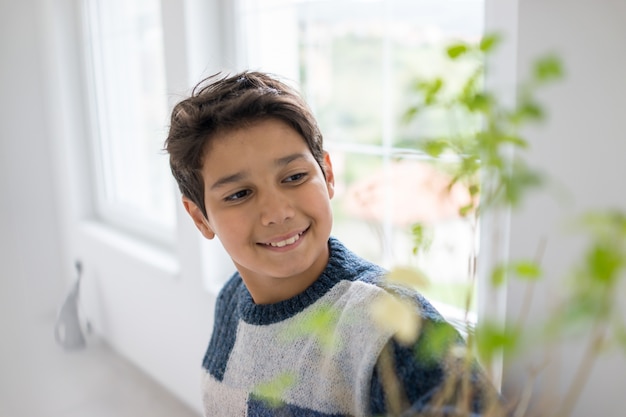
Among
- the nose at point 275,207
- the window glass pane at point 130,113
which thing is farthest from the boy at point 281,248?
the window glass pane at point 130,113

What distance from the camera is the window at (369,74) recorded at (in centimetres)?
147

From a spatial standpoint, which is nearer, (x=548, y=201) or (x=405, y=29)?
(x=548, y=201)

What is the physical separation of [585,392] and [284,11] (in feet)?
4.56

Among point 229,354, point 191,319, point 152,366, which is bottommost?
point 152,366

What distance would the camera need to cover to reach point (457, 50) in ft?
1.35

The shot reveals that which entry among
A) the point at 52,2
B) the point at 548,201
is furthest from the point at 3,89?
the point at 548,201

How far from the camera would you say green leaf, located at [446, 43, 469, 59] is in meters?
0.41

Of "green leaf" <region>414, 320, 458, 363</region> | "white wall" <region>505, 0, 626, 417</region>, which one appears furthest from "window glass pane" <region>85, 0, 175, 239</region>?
"green leaf" <region>414, 320, 458, 363</region>

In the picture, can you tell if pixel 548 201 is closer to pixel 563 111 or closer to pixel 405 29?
pixel 563 111

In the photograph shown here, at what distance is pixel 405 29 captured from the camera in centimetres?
154

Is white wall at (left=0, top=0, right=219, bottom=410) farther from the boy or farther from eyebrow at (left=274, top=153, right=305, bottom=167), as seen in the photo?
eyebrow at (left=274, top=153, right=305, bottom=167)

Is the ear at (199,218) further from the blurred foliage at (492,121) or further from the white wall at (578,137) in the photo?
the blurred foliage at (492,121)

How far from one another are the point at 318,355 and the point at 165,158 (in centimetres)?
173

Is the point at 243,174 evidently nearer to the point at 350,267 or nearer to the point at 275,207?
the point at 275,207
